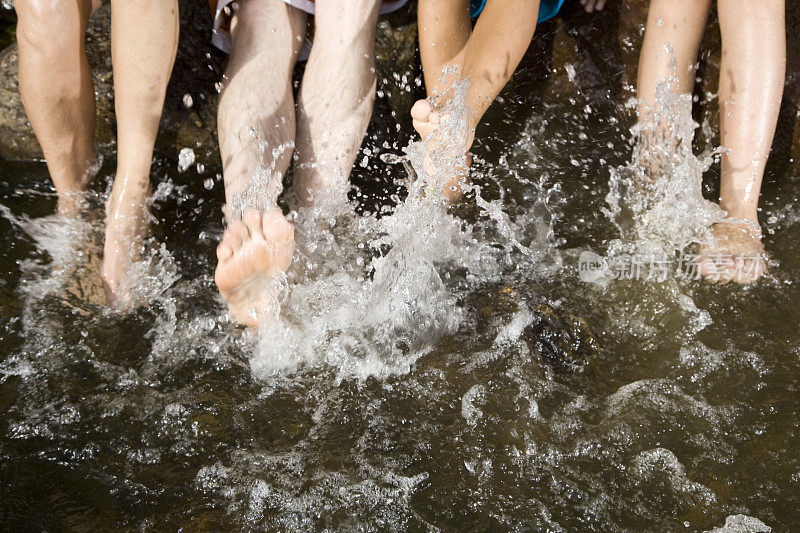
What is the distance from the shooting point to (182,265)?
1795mm

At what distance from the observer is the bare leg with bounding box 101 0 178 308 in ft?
5.16

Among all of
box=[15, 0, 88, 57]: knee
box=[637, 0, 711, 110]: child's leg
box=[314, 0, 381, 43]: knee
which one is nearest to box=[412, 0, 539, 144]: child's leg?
box=[314, 0, 381, 43]: knee

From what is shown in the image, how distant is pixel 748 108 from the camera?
6.02 ft

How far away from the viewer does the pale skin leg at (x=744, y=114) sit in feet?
5.76

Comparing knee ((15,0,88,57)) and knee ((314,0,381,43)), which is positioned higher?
knee ((314,0,381,43))

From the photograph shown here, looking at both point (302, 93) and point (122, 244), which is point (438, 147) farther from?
point (122, 244)

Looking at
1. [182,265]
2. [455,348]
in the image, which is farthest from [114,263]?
[455,348]

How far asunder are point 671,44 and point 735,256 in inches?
25.5

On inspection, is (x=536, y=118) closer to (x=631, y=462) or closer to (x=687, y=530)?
(x=631, y=462)

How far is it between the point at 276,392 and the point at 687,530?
2.73ft

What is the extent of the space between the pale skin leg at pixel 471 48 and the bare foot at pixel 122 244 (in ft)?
2.41

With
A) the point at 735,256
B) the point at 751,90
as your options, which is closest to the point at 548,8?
the point at 751,90

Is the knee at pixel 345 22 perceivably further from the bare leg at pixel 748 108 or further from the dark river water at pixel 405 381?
the bare leg at pixel 748 108

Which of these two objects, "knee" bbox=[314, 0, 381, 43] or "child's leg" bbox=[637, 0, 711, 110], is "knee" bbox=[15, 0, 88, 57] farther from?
"child's leg" bbox=[637, 0, 711, 110]
